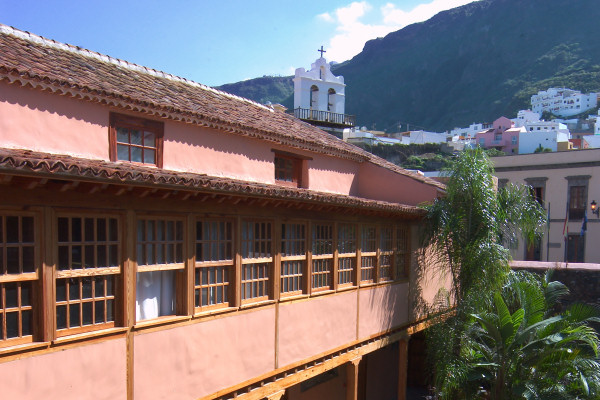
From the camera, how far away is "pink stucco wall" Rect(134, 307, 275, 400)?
5484 mm

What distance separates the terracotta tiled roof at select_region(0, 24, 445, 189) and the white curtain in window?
129 inches

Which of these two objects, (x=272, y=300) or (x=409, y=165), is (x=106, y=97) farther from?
(x=409, y=165)

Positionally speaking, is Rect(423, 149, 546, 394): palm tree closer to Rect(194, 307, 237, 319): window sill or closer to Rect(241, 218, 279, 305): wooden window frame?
Rect(241, 218, 279, 305): wooden window frame

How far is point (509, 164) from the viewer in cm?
2761

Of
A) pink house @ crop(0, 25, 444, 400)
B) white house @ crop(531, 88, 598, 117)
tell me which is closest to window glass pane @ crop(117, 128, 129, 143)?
pink house @ crop(0, 25, 444, 400)

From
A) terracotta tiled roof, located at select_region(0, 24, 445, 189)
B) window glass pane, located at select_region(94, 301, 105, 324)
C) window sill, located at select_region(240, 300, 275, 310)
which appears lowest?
window sill, located at select_region(240, 300, 275, 310)

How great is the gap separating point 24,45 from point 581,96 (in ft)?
275

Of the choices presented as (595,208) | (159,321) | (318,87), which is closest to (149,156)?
(159,321)

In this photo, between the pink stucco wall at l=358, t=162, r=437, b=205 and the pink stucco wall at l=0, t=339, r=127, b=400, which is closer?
the pink stucco wall at l=0, t=339, r=127, b=400

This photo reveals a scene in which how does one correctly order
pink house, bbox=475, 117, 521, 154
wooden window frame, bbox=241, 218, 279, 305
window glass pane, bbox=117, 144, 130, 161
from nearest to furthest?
wooden window frame, bbox=241, 218, 279, 305, window glass pane, bbox=117, 144, 130, 161, pink house, bbox=475, 117, 521, 154

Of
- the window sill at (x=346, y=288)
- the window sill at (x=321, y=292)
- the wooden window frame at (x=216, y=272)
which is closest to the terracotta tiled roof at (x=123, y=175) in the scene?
the wooden window frame at (x=216, y=272)

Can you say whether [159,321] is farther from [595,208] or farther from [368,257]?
[595,208]

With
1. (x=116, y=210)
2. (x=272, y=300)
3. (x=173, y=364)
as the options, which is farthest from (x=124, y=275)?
(x=272, y=300)

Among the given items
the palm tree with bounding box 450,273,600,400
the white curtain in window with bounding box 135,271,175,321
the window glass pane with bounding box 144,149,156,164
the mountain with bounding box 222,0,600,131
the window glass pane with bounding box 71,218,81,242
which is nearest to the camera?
the window glass pane with bounding box 71,218,81,242
